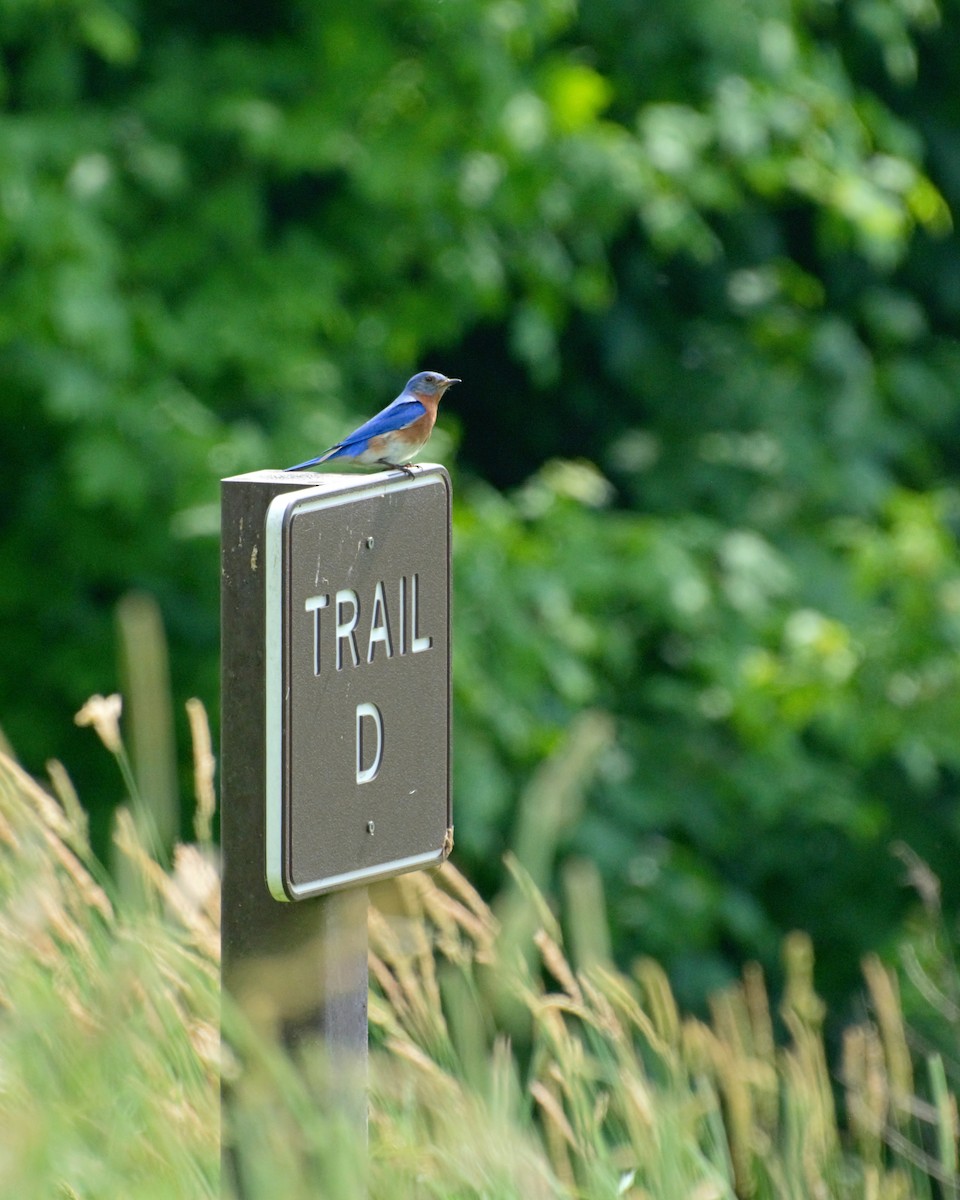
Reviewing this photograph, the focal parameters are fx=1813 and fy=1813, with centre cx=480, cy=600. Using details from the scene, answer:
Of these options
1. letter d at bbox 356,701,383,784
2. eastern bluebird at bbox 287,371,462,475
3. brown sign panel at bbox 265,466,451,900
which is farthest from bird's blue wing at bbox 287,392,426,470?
letter d at bbox 356,701,383,784

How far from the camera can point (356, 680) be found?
1.88 meters

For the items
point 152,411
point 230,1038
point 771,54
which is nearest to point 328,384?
point 152,411

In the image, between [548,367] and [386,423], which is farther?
[548,367]

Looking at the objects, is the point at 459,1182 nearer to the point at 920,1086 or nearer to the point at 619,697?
the point at 619,697

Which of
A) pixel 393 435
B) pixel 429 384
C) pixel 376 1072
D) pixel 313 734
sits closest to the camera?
pixel 313 734

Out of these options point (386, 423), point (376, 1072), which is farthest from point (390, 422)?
point (376, 1072)

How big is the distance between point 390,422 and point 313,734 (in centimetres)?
151

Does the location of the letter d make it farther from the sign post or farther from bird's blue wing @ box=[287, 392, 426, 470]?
bird's blue wing @ box=[287, 392, 426, 470]

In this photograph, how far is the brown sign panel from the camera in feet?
5.88

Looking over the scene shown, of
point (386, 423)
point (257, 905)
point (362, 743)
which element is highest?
point (362, 743)

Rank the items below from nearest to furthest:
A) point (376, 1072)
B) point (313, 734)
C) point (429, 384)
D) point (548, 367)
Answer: point (313, 734)
point (376, 1072)
point (429, 384)
point (548, 367)

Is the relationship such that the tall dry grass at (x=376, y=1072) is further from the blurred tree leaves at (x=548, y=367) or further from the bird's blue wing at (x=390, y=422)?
the blurred tree leaves at (x=548, y=367)

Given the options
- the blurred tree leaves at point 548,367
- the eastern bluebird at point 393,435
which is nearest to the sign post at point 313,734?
the eastern bluebird at point 393,435

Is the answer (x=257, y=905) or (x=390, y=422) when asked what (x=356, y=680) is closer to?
(x=257, y=905)
